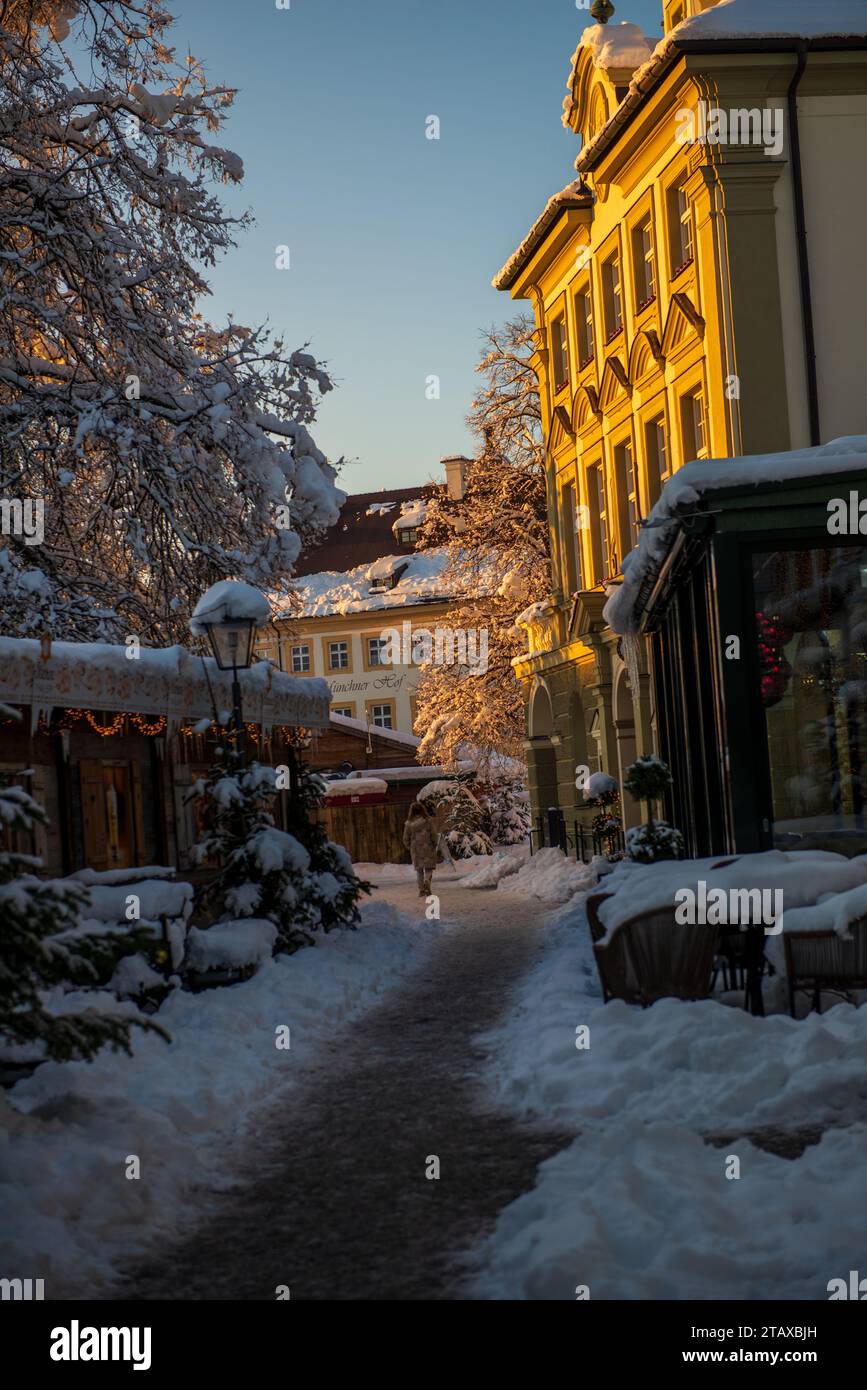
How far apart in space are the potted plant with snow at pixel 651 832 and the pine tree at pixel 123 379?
15.2 feet

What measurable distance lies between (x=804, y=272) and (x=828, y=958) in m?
14.3

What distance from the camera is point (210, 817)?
15.1 m

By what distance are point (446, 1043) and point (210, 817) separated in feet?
Result: 18.8

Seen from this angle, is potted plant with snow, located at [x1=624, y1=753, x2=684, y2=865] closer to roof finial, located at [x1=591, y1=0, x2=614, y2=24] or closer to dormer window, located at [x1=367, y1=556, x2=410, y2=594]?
roof finial, located at [x1=591, y1=0, x2=614, y2=24]

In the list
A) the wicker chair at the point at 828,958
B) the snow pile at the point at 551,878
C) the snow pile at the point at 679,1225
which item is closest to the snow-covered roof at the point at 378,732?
the snow pile at the point at 551,878

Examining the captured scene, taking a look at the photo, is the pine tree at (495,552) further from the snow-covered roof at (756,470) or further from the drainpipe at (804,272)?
the snow-covered roof at (756,470)

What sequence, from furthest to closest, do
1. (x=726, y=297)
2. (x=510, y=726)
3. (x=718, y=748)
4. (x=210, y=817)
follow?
1. (x=510, y=726)
2. (x=726, y=297)
3. (x=210, y=817)
4. (x=718, y=748)

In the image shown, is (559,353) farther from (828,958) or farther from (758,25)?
(828,958)

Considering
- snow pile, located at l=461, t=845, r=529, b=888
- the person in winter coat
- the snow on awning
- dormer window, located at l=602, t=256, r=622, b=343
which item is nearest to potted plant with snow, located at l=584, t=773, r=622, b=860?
the person in winter coat

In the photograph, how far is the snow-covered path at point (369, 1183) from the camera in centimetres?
526

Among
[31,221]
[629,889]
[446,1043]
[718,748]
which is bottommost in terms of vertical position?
[446,1043]

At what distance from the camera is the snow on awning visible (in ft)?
41.3
